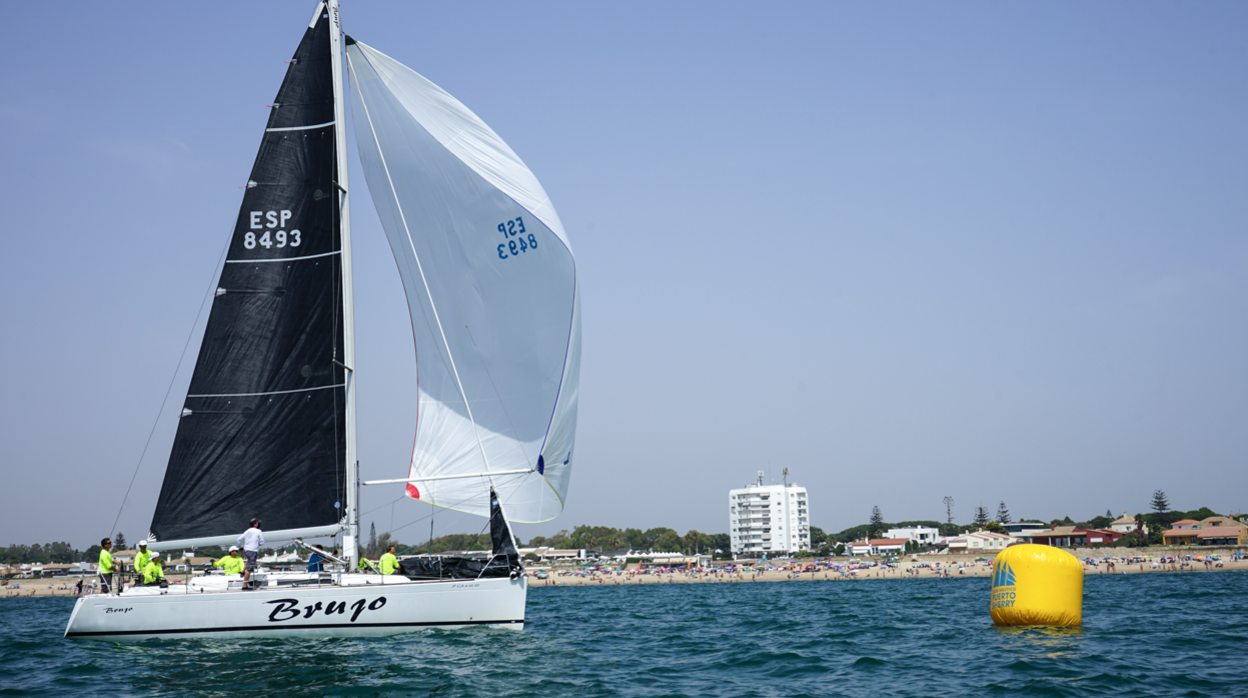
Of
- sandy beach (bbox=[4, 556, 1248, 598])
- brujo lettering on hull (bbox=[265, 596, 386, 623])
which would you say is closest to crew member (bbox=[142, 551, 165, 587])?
brujo lettering on hull (bbox=[265, 596, 386, 623])

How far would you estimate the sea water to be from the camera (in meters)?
12.2

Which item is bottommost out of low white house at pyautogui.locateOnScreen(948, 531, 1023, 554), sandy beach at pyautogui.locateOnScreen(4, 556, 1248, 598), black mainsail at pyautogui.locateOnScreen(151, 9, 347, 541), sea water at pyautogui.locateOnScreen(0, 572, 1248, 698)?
sandy beach at pyautogui.locateOnScreen(4, 556, 1248, 598)

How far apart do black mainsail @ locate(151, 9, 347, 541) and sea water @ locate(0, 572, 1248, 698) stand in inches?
111

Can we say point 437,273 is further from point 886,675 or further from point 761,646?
point 886,675

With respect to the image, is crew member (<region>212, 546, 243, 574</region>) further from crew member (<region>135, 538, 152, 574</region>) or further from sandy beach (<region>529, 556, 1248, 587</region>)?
sandy beach (<region>529, 556, 1248, 587</region>)

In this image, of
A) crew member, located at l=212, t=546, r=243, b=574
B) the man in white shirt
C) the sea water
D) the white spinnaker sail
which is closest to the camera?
the sea water

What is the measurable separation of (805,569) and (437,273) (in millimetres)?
73866

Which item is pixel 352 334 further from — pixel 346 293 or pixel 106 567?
pixel 106 567

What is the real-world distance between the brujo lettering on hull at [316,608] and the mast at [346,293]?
1.56 metres

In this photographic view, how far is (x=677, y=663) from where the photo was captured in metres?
15.2

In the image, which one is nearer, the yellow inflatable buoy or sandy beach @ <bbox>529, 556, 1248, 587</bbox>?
the yellow inflatable buoy

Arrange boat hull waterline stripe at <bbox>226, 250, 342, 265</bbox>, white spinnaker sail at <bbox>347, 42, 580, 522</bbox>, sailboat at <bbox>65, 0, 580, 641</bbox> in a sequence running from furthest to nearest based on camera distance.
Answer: white spinnaker sail at <bbox>347, 42, 580, 522</bbox>, boat hull waterline stripe at <bbox>226, 250, 342, 265</bbox>, sailboat at <bbox>65, 0, 580, 641</bbox>

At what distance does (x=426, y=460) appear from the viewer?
18.9 meters

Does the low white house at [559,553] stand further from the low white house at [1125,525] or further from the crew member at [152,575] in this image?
the crew member at [152,575]
